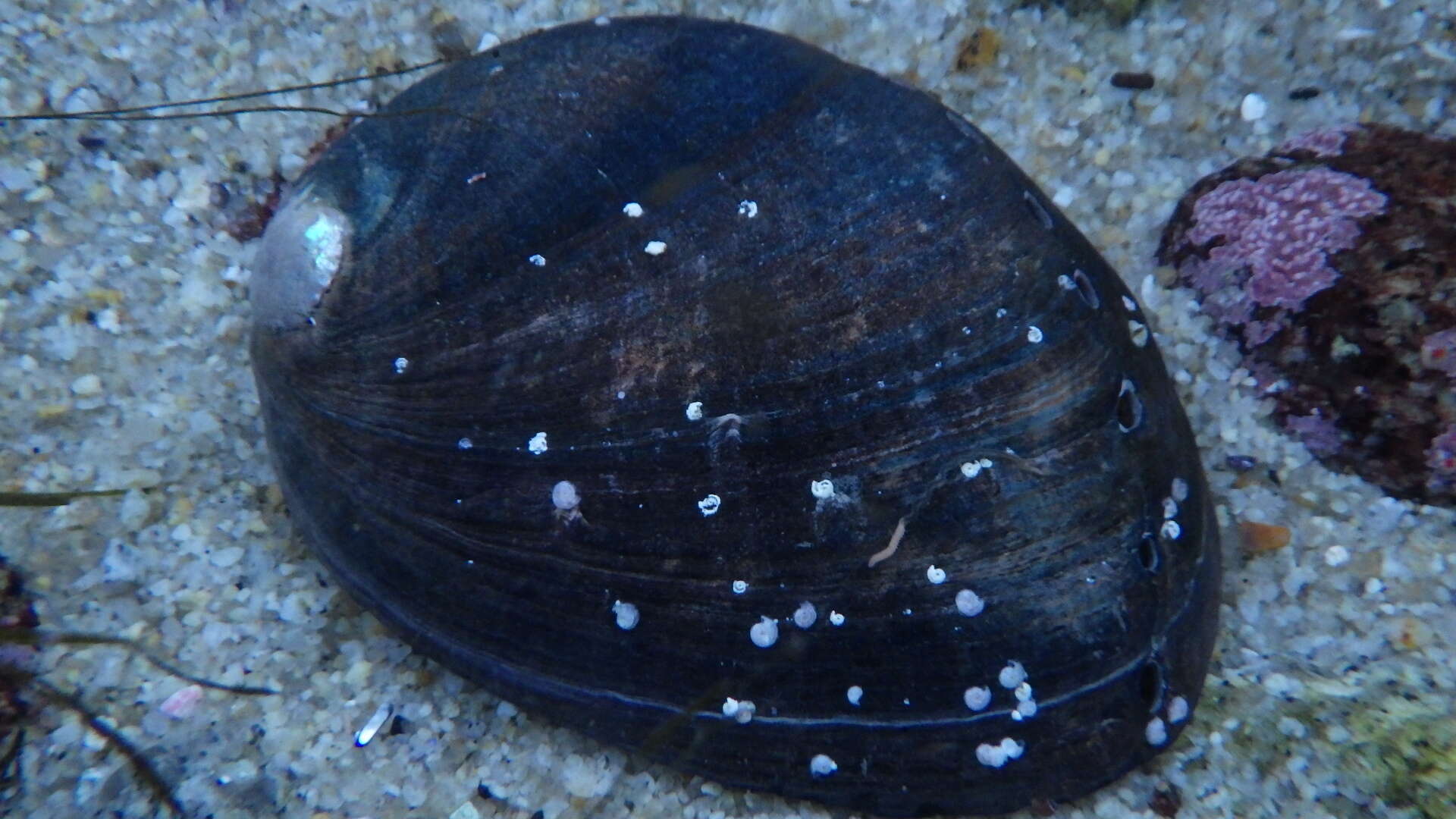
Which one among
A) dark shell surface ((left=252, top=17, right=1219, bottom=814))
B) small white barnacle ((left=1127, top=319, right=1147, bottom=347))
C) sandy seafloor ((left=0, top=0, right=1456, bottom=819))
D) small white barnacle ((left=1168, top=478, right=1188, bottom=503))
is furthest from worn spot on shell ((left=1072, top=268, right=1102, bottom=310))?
sandy seafloor ((left=0, top=0, right=1456, bottom=819))

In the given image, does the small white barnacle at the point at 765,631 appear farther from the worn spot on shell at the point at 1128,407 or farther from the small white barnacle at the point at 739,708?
the worn spot on shell at the point at 1128,407

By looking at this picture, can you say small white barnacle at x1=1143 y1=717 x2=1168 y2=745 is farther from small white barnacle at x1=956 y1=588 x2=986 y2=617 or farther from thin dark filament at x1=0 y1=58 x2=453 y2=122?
thin dark filament at x1=0 y1=58 x2=453 y2=122

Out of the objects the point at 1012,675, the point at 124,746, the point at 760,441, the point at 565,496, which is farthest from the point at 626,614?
the point at 124,746

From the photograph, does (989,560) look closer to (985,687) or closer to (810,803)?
(985,687)

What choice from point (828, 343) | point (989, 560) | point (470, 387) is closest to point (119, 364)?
point (470, 387)

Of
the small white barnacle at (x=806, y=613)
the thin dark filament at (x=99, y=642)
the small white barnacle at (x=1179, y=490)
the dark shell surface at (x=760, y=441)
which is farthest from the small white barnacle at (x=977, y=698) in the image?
the thin dark filament at (x=99, y=642)

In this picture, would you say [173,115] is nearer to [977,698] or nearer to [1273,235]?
[977,698]

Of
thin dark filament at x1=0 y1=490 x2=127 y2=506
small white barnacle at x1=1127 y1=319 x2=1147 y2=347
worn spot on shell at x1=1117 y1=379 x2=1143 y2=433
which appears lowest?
worn spot on shell at x1=1117 y1=379 x2=1143 y2=433
